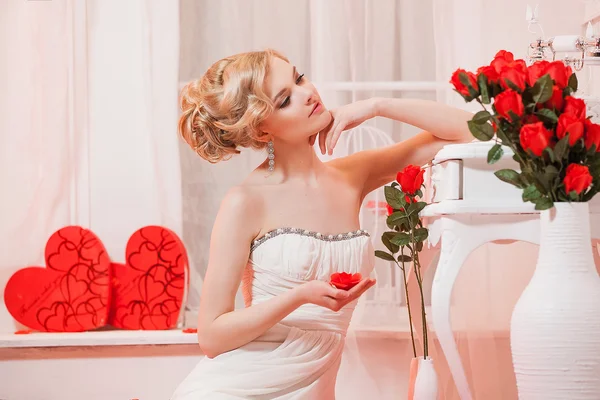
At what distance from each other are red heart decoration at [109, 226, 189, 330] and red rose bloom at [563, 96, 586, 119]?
1.54 metres

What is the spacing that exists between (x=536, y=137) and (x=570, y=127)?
56 millimetres

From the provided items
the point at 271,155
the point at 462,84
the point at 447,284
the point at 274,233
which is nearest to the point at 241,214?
the point at 274,233

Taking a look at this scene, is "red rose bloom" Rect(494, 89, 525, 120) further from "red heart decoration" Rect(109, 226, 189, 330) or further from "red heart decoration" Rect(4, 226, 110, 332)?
"red heart decoration" Rect(4, 226, 110, 332)

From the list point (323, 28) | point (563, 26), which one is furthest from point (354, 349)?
point (563, 26)

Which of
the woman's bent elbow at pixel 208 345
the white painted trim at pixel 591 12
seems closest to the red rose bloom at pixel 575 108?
the woman's bent elbow at pixel 208 345

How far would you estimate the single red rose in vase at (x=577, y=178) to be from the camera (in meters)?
1.20

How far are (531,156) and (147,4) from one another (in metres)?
1.73

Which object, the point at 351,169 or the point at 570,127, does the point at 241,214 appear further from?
the point at 570,127

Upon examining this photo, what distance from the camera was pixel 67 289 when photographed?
2.52 meters

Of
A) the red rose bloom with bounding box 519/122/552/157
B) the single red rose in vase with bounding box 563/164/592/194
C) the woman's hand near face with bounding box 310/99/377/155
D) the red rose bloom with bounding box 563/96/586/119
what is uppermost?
the woman's hand near face with bounding box 310/99/377/155

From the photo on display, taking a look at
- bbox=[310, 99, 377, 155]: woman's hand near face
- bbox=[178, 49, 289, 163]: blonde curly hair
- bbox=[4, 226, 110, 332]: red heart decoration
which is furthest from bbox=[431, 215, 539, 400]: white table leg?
bbox=[4, 226, 110, 332]: red heart decoration

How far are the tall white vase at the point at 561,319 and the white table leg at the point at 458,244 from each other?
30 centimetres

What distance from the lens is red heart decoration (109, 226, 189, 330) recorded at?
2.49 meters

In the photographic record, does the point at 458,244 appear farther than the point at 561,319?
Yes
